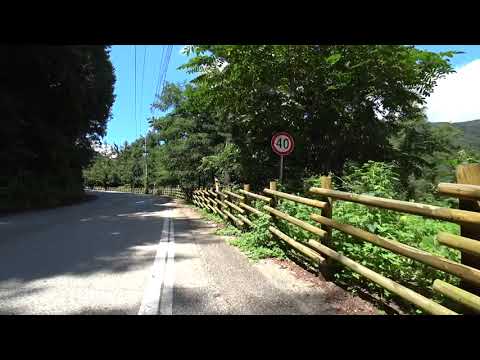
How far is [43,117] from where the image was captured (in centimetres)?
2402

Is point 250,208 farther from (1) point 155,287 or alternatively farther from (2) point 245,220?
(1) point 155,287

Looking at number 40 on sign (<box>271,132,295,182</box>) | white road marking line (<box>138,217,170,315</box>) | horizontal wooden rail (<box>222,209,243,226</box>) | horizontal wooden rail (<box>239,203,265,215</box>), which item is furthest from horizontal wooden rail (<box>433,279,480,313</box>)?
horizontal wooden rail (<box>222,209,243,226</box>)

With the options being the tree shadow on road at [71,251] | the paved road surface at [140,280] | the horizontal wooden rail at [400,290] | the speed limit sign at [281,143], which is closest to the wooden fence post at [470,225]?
the horizontal wooden rail at [400,290]

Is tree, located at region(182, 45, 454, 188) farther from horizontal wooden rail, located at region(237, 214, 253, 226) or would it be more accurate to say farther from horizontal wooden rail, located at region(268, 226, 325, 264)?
horizontal wooden rail, located at region(268, 226, 325, 264)

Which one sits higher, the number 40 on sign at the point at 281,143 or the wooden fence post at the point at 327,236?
the number 40 on sign at the point at 281,143

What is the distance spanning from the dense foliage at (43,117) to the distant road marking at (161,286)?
13512mm

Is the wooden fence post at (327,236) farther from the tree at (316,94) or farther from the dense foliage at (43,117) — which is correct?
the dense foliage at (43,117)

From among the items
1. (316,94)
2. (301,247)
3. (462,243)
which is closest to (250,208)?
(301,247)

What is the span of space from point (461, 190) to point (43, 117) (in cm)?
2564

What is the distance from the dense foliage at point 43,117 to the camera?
1914 centimetres
